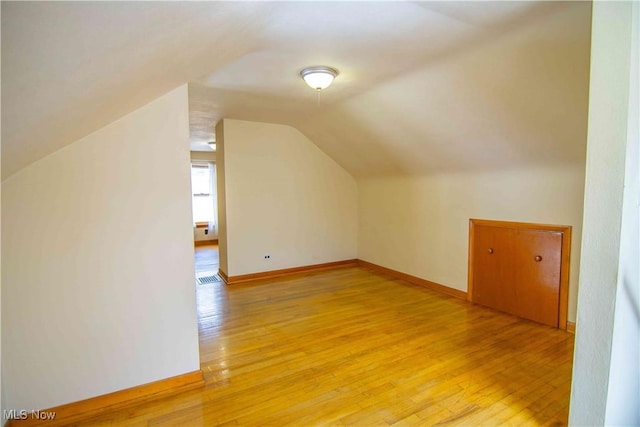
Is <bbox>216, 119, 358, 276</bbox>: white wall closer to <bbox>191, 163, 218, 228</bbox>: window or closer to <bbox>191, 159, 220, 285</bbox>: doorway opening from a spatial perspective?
<bbox>191, 159, 220, 285</bbox>: doorway opening

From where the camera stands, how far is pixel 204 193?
8.36 metres

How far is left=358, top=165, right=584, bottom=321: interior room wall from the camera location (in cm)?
295

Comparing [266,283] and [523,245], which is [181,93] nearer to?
[266,283]

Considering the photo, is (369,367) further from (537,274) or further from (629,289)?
(537,274)

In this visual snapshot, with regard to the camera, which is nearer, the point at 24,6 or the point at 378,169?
the point at 24,6

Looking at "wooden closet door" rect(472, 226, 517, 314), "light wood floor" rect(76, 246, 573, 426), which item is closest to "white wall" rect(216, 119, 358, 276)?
"light wood floor" rect(76, 246, 573, 426)

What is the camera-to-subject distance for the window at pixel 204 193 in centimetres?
812

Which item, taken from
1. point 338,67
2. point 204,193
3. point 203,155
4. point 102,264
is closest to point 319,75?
point 338,67

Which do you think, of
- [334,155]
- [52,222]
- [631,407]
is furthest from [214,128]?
[631,407]

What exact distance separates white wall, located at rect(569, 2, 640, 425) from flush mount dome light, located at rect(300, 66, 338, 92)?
1.72 m

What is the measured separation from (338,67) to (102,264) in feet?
7.36

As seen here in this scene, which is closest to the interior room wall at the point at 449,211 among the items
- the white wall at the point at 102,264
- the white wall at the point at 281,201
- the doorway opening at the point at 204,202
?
the white wall at the point at 281,201

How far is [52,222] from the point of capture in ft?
6.09

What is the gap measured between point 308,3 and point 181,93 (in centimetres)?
102
